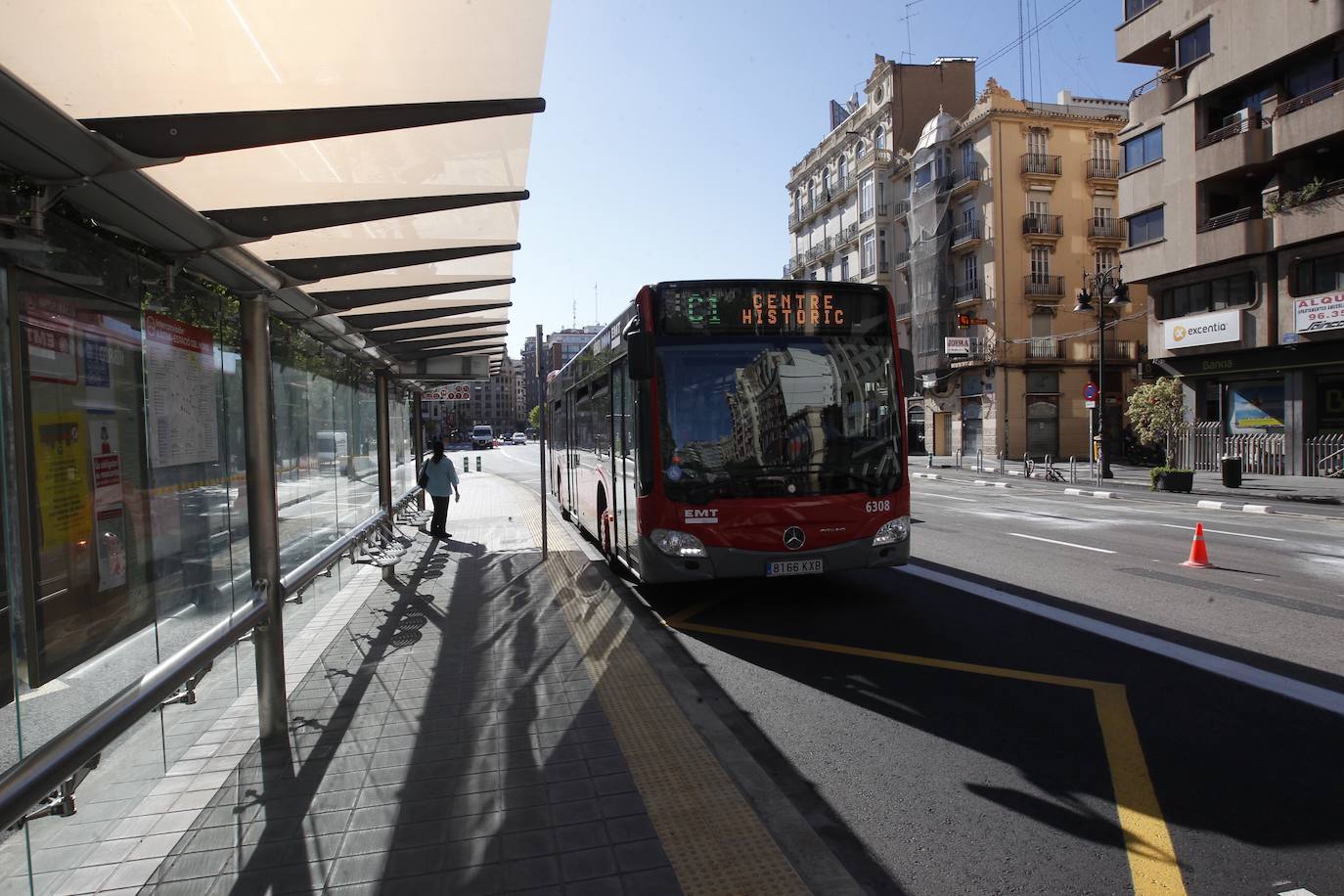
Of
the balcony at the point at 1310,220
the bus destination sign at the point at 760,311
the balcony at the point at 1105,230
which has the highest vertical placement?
the balcony at the point at 1105,230

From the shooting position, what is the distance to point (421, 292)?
7238 mm

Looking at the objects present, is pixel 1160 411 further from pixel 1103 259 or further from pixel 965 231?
pixel 965 231

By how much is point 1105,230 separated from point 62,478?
48601 mm

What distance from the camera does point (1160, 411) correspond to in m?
30.6

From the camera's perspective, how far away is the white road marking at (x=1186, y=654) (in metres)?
4.99

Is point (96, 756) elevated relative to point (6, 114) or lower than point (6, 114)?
lower

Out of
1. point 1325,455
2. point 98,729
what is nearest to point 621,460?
point 98,729

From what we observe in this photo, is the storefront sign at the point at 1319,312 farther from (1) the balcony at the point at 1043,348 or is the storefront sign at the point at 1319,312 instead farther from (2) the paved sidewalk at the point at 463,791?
(2) the paved sidewalk at the point at 463,791

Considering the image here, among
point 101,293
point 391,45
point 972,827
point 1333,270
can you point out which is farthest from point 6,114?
point 1333,270

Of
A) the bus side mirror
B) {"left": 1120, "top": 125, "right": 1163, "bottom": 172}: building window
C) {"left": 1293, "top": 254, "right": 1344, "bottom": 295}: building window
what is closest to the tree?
{"left": 1293, "top": 254, "right": 1344, "bottom": 295}: building window

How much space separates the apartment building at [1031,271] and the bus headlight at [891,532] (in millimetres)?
35605

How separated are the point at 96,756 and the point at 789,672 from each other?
13.8ft

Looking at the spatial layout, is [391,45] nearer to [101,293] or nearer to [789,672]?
[101,293]

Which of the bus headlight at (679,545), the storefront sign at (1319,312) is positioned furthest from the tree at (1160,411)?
the bus headlight at (679,545)
